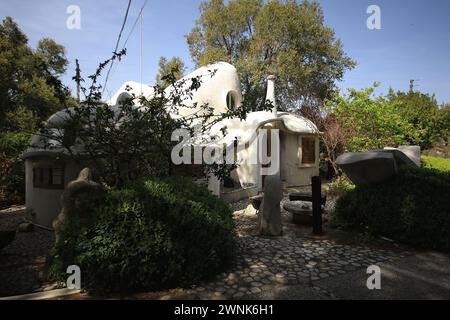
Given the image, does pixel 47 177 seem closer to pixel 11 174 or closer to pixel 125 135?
pixel 125 135

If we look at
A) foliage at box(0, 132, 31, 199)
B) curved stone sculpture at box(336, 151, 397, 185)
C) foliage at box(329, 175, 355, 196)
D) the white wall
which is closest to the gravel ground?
the white wall

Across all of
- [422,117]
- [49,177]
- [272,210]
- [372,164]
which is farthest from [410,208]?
[422,117]

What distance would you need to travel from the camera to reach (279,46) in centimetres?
2250

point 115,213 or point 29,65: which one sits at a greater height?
point 29,65

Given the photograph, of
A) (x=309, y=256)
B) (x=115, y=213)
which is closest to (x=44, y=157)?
(x=115, y=213)

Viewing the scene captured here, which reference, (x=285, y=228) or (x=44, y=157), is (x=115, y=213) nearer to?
(x=285, y=228)

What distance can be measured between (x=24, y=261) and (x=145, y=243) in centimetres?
357

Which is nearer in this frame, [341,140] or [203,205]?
[203,205]

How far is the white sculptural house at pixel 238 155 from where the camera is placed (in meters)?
7.65

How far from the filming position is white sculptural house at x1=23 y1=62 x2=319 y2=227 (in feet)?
25.1

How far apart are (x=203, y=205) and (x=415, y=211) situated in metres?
4.06

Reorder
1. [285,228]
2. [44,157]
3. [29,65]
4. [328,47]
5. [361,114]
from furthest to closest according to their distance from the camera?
[328,47]
[29,65]
[361,114]
[44,157]
[285,228]

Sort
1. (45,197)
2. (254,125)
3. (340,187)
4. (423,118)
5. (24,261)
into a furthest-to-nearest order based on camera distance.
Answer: (423,118) < (254,125) < (340,187) < (45,197) < (24,261)

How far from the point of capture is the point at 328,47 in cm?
2314
